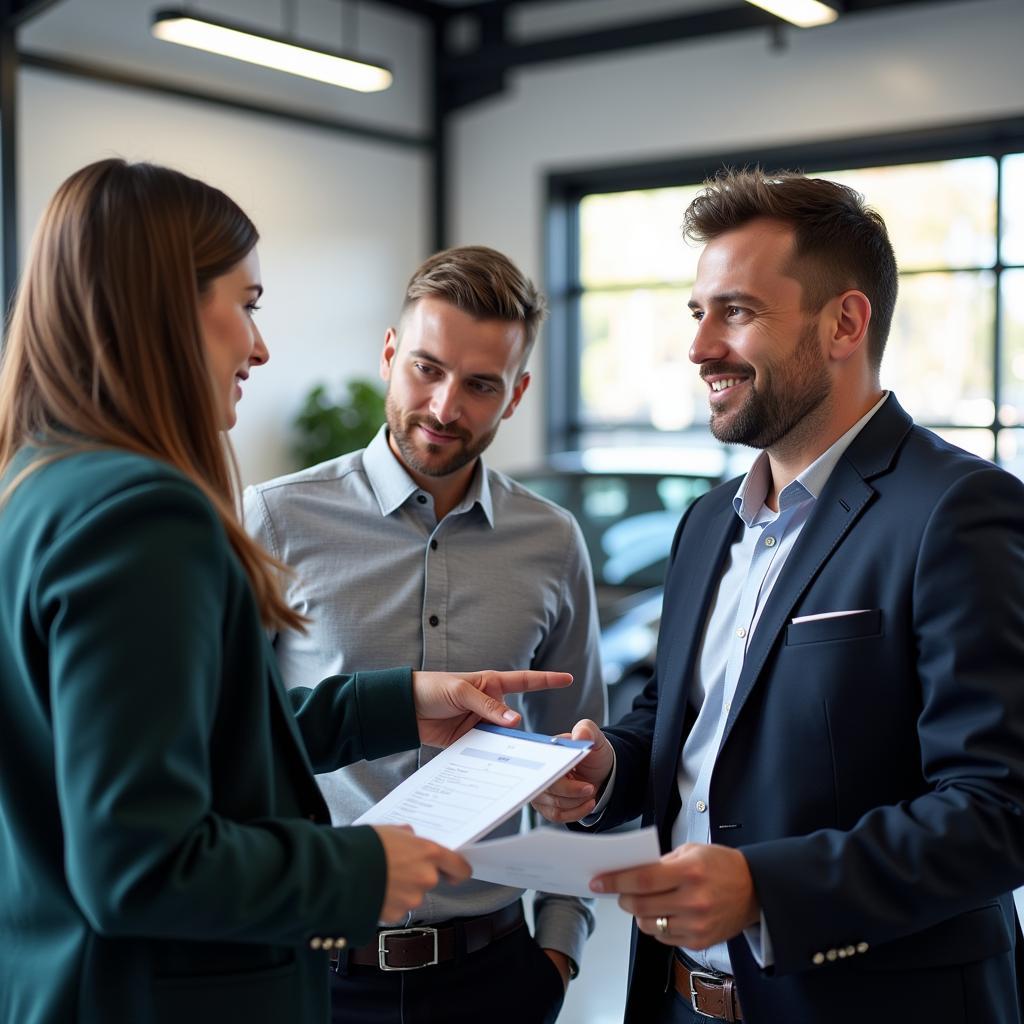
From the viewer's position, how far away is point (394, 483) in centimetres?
208

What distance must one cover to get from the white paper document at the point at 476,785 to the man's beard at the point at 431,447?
1.81 feet

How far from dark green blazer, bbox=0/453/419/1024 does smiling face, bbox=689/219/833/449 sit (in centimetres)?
89

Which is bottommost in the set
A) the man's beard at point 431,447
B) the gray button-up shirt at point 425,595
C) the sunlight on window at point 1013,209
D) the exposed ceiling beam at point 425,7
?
the gray button-up shirt at point 425,595

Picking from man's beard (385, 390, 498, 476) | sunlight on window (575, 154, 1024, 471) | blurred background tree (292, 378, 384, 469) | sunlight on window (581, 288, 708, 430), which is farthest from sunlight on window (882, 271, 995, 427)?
man's beard (385, 390, 498, 476)

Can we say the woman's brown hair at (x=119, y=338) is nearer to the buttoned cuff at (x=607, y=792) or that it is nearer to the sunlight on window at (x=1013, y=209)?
the buttoned cuff at (x=607, y=792)

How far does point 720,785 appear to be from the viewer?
165 centimetres

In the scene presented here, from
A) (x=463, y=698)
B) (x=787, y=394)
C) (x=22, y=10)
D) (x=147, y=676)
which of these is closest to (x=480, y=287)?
(x=787, y=394)

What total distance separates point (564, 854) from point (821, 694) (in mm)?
424

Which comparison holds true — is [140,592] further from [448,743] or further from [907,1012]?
[907,1012]

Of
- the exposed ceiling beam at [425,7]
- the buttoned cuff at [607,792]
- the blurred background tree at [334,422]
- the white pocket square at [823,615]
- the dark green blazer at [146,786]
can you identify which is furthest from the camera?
the exposed ceiling beam at [425,7]

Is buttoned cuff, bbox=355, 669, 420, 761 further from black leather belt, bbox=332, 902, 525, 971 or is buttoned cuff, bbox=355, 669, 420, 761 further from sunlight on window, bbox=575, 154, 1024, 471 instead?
sunlight on window, bbox=575, 154, 1024, 471

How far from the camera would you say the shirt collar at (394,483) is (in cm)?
207

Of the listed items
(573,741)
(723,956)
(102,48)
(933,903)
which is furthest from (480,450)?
(102,48)

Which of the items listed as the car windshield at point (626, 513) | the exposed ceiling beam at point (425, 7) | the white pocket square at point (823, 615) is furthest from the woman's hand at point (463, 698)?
the exposed ceiling beam at point (425, 7)
